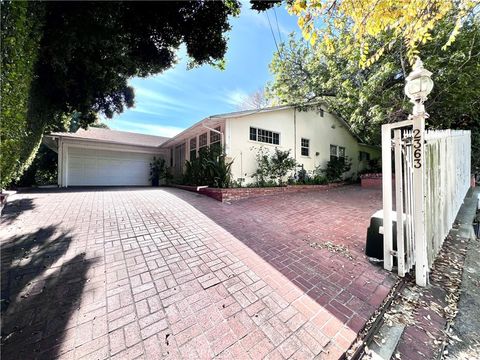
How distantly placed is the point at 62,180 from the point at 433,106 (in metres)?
20.0

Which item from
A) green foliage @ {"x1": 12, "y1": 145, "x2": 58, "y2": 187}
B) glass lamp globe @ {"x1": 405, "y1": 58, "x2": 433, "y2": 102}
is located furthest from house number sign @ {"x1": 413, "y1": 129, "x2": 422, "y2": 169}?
green foliage @ {"x1": 12, "y1": 145, "x2": 58, "y2": 187}

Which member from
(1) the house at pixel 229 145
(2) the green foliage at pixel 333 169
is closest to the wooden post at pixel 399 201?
(1) the house at pixel 229 145

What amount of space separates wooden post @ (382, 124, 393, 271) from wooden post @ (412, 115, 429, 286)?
10.8 inches

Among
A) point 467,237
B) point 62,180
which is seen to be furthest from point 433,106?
point 62,180

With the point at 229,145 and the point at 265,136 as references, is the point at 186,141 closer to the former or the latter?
the point at 229,145

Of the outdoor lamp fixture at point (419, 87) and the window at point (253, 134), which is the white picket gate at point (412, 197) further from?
the window at point (253, 134)

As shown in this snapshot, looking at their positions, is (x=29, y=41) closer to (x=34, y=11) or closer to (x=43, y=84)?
Answer: (x=34, y=11)

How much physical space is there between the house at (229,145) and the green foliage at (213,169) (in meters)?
0.55

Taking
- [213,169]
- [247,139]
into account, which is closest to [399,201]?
[213,169]

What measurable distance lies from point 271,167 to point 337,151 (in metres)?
7.21

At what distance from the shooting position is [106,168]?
13.6m

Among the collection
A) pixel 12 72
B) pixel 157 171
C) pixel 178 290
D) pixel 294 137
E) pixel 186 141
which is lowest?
pixel 178 290

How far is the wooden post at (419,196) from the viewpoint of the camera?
2.59m

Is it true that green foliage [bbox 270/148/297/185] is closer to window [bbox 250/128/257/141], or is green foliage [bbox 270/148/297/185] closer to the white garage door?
window [bbox 250/128/257/141]
